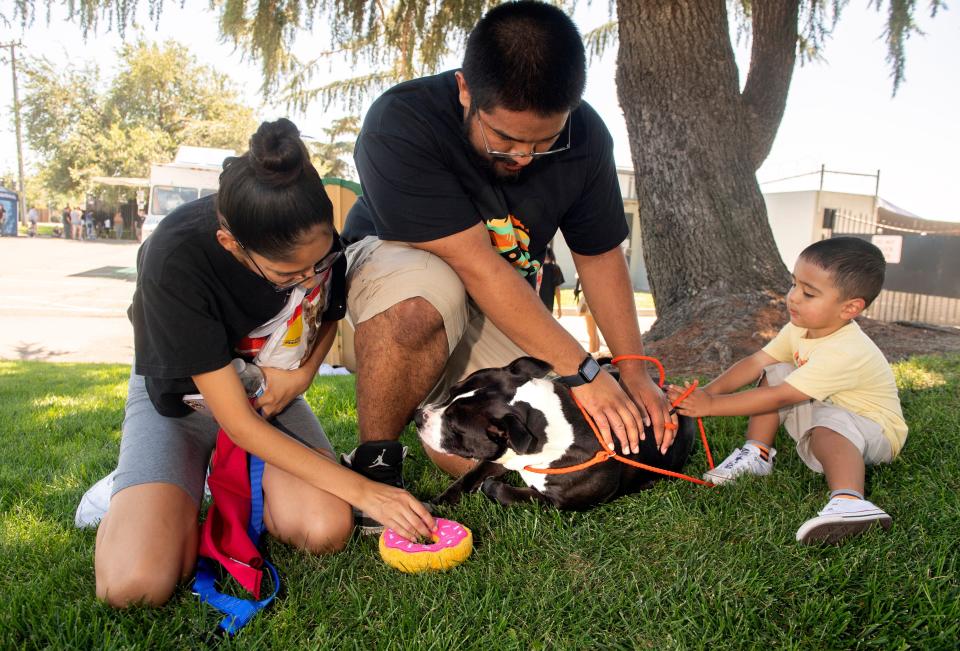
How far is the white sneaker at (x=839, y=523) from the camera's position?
6.73ft

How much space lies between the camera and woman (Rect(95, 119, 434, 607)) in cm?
199

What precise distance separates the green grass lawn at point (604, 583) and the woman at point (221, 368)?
12 centimetres

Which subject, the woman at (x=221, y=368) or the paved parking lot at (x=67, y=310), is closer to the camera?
the woman at (x=221, y=368)

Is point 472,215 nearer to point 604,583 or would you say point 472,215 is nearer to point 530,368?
point 530,368

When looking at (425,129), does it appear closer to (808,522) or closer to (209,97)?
(808,522)

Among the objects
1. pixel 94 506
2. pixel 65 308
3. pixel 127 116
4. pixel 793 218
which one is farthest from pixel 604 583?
pixel 127 116

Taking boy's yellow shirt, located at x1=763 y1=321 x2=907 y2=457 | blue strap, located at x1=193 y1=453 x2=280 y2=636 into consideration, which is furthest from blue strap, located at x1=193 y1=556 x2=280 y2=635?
boy's yellow shirt, located at x1=763 y1=321 x2=907 y2=457

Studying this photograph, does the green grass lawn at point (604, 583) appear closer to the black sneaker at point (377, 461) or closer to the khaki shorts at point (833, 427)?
the khaki shorts at point (833, 427)

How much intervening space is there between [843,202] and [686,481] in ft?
65.0

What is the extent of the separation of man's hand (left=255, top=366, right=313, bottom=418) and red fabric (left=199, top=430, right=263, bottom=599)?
18cm

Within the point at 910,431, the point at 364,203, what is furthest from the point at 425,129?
the point at 910,431

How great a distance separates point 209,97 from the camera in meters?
38.8

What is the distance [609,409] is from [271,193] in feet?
4.12

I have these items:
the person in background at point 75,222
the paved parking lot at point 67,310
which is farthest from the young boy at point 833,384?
the person in background at point 75,222
